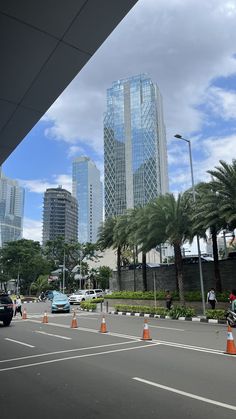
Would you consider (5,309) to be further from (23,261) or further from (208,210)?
(23,261)

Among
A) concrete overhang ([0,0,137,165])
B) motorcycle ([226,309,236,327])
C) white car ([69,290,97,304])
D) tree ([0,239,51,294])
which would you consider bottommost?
motorcycle ([226,309,236,327])

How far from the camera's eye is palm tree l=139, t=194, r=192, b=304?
2678 centimetres

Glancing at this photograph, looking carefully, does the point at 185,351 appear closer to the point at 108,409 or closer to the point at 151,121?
the point at 108,409

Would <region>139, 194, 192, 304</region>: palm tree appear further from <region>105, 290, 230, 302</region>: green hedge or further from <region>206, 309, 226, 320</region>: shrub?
<region>206, 309, 226, 320</region>: shrub

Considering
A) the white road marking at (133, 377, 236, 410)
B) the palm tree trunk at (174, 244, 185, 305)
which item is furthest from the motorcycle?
the white road marking at (133, 377, 236, 410)

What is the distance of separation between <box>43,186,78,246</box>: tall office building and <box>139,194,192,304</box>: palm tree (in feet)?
280

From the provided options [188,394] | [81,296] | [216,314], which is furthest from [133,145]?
[188,394]

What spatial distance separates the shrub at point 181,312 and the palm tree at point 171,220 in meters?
2.89

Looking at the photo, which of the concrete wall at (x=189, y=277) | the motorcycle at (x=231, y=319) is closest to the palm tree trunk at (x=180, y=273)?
the concrete wall at (x=189, y=277)

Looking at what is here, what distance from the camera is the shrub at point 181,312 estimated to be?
23.6 m

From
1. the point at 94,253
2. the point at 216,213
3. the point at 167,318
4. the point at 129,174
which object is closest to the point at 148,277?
the point at 167,318

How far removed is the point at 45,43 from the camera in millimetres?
5906

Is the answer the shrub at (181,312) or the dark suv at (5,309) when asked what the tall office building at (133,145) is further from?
the dark suv at (5,309)

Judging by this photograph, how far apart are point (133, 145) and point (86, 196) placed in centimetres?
3620
